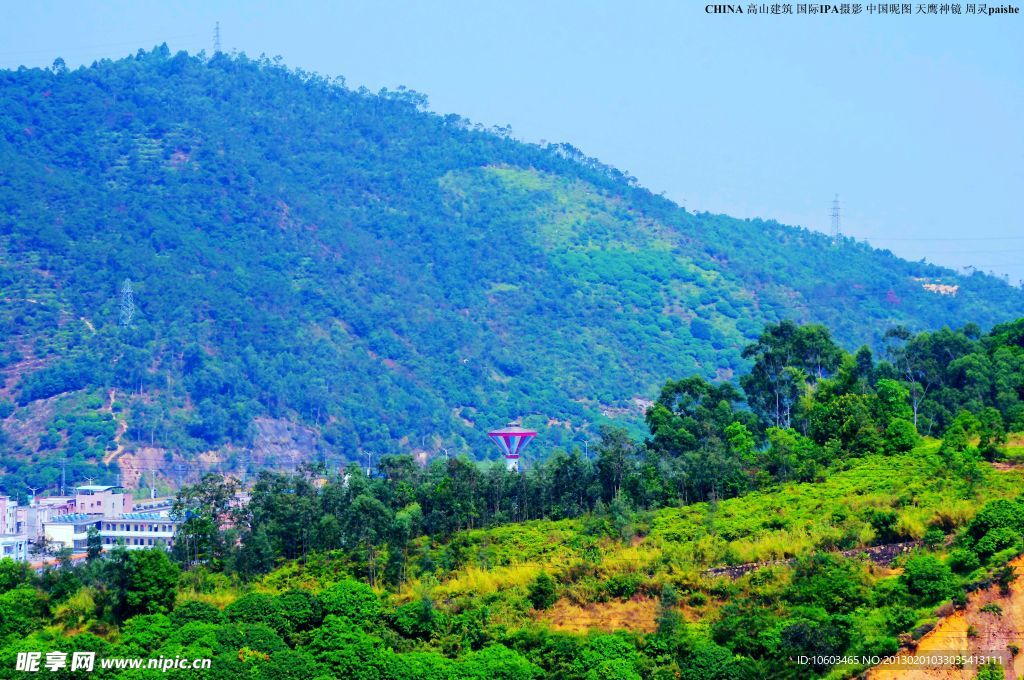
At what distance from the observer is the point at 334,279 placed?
4806 inches

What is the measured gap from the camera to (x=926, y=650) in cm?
2716

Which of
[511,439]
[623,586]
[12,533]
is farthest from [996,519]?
[12,533]

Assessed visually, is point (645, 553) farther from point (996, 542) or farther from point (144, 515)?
point (144, 515)

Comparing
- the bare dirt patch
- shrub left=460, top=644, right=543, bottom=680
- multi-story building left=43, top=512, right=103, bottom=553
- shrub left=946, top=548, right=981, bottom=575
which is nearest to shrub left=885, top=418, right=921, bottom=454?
shrub left=946, top=548, right=981, bottom=575

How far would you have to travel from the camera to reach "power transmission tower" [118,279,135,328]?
10225 centimetres

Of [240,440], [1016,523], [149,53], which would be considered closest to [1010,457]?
[1016,523]

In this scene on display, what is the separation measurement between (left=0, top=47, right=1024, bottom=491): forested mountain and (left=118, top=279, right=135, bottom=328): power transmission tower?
225 millimetres

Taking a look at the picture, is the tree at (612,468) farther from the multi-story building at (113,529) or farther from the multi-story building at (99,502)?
the multi-story building at (99,502)

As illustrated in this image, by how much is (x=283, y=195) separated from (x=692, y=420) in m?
95.4

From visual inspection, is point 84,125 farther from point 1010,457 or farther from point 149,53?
point 1010,457

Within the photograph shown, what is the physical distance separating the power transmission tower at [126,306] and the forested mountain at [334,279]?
0.23 meters

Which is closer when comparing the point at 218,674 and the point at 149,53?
the point at 218,674

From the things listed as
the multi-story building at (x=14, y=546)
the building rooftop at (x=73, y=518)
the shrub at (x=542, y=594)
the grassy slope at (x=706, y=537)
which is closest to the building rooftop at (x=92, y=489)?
the building rooftop at (x=73, y=518)

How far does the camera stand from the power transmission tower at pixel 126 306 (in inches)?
4026
